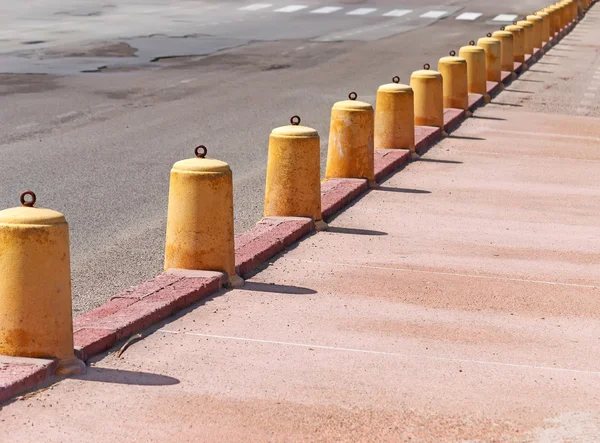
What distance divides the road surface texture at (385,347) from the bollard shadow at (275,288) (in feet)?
0.07

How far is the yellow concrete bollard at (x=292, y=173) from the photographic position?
9906mm

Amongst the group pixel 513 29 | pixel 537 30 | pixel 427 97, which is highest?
pixel 537 30

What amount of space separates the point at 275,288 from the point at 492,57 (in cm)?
1513

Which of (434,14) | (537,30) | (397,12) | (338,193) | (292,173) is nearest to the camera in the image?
(292,173)

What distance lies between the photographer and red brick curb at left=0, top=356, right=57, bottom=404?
227 inches

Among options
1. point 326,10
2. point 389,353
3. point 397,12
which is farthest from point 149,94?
point 397,12

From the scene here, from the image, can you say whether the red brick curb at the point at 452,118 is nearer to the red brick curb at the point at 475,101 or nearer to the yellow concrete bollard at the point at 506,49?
the red brick curb at the point at 475,101

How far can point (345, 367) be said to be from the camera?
21.2 ft

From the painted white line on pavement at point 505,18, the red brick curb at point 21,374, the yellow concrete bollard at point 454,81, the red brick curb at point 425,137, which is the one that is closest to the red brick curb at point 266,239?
the red brick curb at point 21,374

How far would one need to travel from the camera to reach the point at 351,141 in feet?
39.0

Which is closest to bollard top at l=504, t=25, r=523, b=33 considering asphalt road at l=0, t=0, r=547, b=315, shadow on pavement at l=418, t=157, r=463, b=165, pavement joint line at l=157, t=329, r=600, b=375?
asphalt road at l=0, t=0, r=547, b=315

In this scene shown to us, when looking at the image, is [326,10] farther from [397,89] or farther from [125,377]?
[125,377]

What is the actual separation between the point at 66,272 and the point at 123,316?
0.83 metres

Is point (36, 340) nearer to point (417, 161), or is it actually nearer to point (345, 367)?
point (345, 367)
